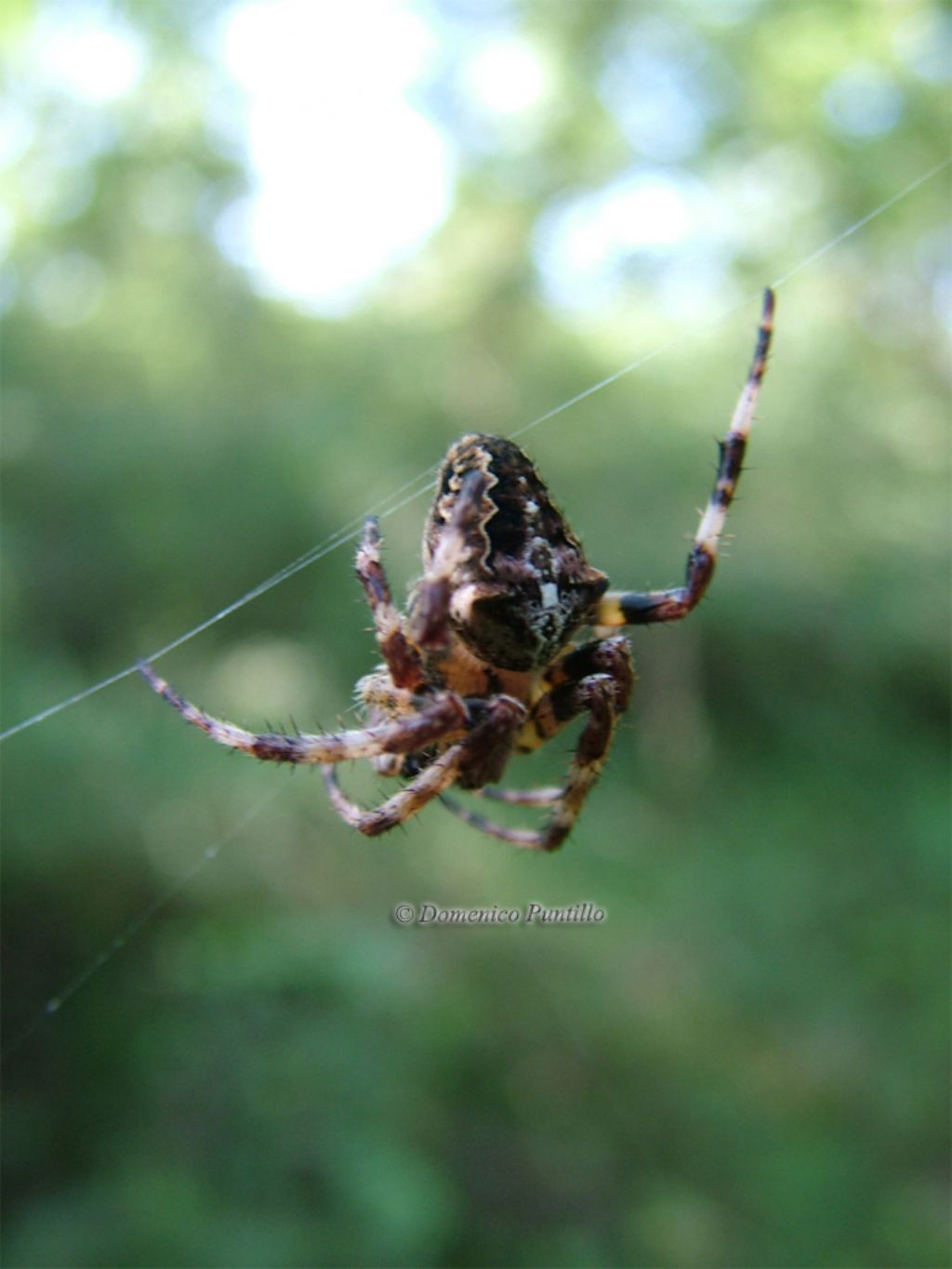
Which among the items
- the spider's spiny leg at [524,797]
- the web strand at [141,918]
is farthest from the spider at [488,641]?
the web strand at [141,918]

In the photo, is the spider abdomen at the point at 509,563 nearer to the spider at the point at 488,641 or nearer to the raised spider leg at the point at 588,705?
the spider at the point at 488,641

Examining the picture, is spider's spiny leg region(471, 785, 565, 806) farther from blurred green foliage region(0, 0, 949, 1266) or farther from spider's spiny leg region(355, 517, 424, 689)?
spider's spiny leg region(355, 517, 424, 689)

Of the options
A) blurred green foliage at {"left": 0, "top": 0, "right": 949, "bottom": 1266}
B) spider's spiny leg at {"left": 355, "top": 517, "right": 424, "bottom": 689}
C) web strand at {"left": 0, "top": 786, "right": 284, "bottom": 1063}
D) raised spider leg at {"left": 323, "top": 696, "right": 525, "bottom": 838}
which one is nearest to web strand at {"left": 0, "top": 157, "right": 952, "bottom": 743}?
spider's spiny leg at {"left": 355, "top": 517, "right": 424, "bottom": 689}

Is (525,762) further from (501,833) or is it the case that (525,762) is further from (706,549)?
(706,549)

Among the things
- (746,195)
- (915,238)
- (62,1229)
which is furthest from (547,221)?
(62,1229)

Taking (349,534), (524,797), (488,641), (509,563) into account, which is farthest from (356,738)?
(349,534)

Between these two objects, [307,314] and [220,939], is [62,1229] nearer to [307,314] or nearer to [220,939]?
[220,939]
